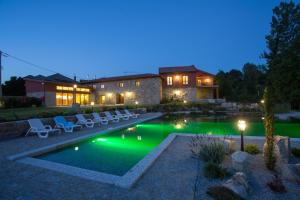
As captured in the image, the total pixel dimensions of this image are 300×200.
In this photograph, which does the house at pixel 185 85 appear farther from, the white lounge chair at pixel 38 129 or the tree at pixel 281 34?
the white lounge chair at pixel 38 129

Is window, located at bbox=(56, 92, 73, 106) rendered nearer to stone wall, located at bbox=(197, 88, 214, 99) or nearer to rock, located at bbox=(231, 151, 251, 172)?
stone wall, located at bbox=(197, 88, 214, 99)

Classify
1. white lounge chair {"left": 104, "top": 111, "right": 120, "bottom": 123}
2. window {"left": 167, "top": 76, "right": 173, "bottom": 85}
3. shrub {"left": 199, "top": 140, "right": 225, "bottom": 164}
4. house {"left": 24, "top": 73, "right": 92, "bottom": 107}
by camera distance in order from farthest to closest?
1. window {"left": 167, "top": 76, "right": 173, "bottom": 85}
2. house {"left": 24, "top": 73, "right": 92, "bottom": 107}
3. white lounge chair {"left": 104, "top": 111, "right": 120, "bottom": 123}
4. shrub {"left": 199, "top": 140, "right": 225, "bottom": 164}

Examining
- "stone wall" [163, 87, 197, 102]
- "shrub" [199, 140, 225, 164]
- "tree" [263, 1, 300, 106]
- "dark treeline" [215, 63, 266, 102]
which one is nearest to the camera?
"shrub" [199, 140, 225, 164]

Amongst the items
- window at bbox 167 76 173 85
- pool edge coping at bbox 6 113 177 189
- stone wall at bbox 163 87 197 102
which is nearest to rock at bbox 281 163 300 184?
pool edge coping at bbox 6 113 177 189

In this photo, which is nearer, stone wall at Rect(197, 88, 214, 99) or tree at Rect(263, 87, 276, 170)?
tree at Rect(263, 87, 276, 170)

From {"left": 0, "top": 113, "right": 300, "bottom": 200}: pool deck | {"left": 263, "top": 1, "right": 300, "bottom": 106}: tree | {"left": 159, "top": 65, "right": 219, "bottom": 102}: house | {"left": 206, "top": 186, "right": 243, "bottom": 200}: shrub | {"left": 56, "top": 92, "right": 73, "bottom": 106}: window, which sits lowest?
{"left": 0, "top": 113, "right": 300, "bottom": 200}: pool deck

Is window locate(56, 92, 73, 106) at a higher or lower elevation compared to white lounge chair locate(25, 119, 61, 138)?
higher

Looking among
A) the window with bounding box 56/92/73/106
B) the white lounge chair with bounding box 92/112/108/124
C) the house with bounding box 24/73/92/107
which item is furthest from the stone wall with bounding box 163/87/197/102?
the white lounge chair with bounding box 92/112/108/124

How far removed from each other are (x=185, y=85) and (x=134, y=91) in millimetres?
8480

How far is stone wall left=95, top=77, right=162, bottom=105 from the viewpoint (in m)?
33.8

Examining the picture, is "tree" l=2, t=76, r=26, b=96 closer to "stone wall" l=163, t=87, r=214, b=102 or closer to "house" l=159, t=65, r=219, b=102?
"house" l=159, t=65, r=219, b=102

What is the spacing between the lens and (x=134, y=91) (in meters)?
35.2

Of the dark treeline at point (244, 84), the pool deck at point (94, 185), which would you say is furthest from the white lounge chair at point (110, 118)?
the dark treeline at point (244, 84)

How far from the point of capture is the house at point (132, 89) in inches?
1270
